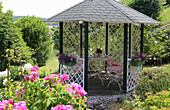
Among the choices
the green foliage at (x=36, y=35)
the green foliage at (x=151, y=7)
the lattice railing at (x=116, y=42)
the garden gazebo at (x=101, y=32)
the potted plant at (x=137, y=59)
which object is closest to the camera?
the garden gazebo at (x=101, y=32)

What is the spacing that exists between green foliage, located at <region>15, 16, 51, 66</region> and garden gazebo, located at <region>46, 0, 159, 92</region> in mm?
3932

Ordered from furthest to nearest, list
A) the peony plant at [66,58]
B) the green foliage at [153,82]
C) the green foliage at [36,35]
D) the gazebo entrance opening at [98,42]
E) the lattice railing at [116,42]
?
the green foliage at [36,35] < the lattice railing at [116,42] < the gazebo entrance opening at [98,42] < the peony plant at [66,58] < the green foliage at [153,82]

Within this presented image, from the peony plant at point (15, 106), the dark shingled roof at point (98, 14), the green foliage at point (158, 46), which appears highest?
the dark shingled roof at point (98, 14)

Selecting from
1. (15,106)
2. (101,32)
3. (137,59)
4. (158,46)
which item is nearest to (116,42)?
(101,32)

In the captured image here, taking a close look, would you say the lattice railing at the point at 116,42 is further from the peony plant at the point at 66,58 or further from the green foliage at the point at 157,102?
the green foliage at the point at 157,102

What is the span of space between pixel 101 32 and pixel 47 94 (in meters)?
7.15

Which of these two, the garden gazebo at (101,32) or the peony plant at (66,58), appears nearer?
the garden gazebo at (101,32)

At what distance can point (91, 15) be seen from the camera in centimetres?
648

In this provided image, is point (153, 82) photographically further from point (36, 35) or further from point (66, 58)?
point (36, 35)

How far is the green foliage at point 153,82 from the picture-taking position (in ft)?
17.9

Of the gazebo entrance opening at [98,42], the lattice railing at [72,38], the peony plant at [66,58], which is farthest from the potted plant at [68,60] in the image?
the lattice railing at [72,38]

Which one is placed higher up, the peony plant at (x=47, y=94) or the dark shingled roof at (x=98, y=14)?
the dark shingled roof at (x=98, y=14)

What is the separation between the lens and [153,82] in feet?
18.2

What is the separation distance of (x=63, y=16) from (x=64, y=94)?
454 cm
